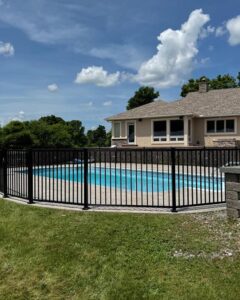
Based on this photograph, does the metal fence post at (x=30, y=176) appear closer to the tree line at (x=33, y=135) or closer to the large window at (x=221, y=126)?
the tree line at (x=33, y=135)

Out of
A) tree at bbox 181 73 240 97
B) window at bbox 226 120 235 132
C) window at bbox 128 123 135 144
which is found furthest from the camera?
tree at bbox 181 73 240 97

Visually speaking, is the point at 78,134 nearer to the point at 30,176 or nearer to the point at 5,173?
the point at 5,173

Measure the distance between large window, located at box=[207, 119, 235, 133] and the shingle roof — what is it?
74 centimetres

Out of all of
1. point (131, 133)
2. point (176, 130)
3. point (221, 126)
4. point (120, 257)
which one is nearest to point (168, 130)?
point (176, 130)

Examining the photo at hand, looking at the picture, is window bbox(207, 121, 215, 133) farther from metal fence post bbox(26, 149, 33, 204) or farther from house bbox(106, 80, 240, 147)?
metal fence post bbox(26, 149, 33, 204)

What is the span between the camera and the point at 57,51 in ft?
66.7

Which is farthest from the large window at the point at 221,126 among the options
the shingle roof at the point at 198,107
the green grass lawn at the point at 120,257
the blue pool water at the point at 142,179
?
the green grass lawn at the point at 120,257

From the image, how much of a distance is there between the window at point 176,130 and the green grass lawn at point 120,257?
2022cm

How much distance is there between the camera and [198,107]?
28344mm

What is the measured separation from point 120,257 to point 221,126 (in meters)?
23.1

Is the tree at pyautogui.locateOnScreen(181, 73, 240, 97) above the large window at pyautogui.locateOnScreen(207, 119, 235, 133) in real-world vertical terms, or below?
above

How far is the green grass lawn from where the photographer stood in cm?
410

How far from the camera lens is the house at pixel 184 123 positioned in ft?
A: 85.6

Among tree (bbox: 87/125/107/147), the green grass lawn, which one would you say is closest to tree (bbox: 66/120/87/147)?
tree (bbox: 87/125/107/147)
